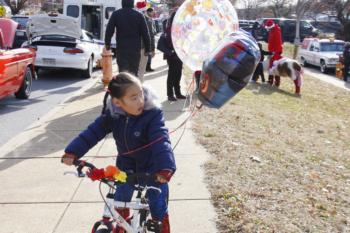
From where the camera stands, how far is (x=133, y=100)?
2.67 m

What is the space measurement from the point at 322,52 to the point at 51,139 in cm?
1645

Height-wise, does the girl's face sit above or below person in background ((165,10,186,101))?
above

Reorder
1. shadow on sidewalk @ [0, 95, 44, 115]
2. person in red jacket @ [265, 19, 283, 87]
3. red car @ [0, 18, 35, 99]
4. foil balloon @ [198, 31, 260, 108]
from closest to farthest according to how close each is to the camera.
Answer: foil balloon @ [198, 31, 260, 108] < red car @ [0, 18, 35, 99] < shadow on sidewalk @ [0, 95, 44, 115] < person in red jacket @ [265, 19, 283, 87]

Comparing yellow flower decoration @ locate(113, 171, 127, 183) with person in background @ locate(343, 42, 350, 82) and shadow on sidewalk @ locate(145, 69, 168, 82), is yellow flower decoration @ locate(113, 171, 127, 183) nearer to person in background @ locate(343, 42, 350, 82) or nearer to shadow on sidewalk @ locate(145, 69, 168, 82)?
shadow on sidewalk @ locate(145, 69, 168, 82)

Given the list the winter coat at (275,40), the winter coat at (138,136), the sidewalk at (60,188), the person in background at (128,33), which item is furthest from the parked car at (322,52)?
the winter coat at (138,136)

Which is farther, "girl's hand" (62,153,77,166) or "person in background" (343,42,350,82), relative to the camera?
"person in background" (343,42,350,82)

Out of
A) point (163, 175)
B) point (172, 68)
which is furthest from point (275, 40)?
point (163, 175)

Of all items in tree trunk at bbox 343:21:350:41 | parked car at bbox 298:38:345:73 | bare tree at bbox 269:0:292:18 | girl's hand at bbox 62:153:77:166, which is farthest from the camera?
bare tree at bbox 269:0:292:18

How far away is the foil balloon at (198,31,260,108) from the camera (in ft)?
10.6

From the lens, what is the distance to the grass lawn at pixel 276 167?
4.10 m

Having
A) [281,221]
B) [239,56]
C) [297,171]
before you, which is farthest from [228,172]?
[239,56]

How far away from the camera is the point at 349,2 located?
3381 cm

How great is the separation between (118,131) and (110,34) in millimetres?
5119

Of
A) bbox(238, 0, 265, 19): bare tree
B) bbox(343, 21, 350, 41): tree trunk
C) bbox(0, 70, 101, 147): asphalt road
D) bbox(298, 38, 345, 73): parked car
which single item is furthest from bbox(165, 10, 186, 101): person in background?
bbox(238, 0, 265, 19): bare tree
